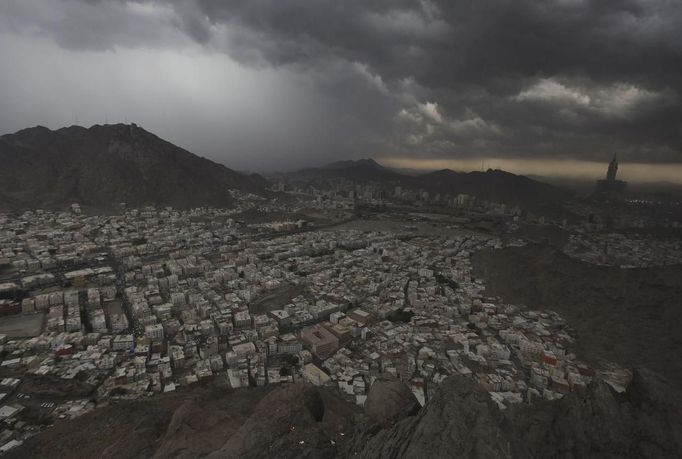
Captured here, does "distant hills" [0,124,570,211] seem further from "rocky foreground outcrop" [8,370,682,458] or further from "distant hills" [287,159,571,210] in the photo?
"rocky foreground outcrop" [8,370,682,458]

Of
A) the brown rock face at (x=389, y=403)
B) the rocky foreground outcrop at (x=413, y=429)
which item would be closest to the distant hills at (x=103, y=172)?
the rocky foreground outcrop at (x=413, y=429)

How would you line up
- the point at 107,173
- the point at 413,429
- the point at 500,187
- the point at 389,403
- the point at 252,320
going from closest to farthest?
the point at 413,429, the point at 389,403, the point at 252,320, the point at 107,173, the point at 500,187

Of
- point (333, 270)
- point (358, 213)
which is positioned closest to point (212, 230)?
point (333, 270)

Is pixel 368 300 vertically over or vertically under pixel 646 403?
under

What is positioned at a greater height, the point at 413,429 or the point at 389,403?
the point at 413,429

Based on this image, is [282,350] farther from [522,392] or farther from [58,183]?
[58,183]

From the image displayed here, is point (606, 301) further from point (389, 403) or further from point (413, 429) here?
point (413, 429)

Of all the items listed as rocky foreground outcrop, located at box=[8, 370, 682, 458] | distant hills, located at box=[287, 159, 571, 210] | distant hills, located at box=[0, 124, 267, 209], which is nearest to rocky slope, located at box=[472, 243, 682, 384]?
rocky foreground outcrop, located at box=[8, 370, 682, 458]

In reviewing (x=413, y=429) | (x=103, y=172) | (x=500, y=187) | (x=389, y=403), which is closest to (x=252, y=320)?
(x=389, y=403)
